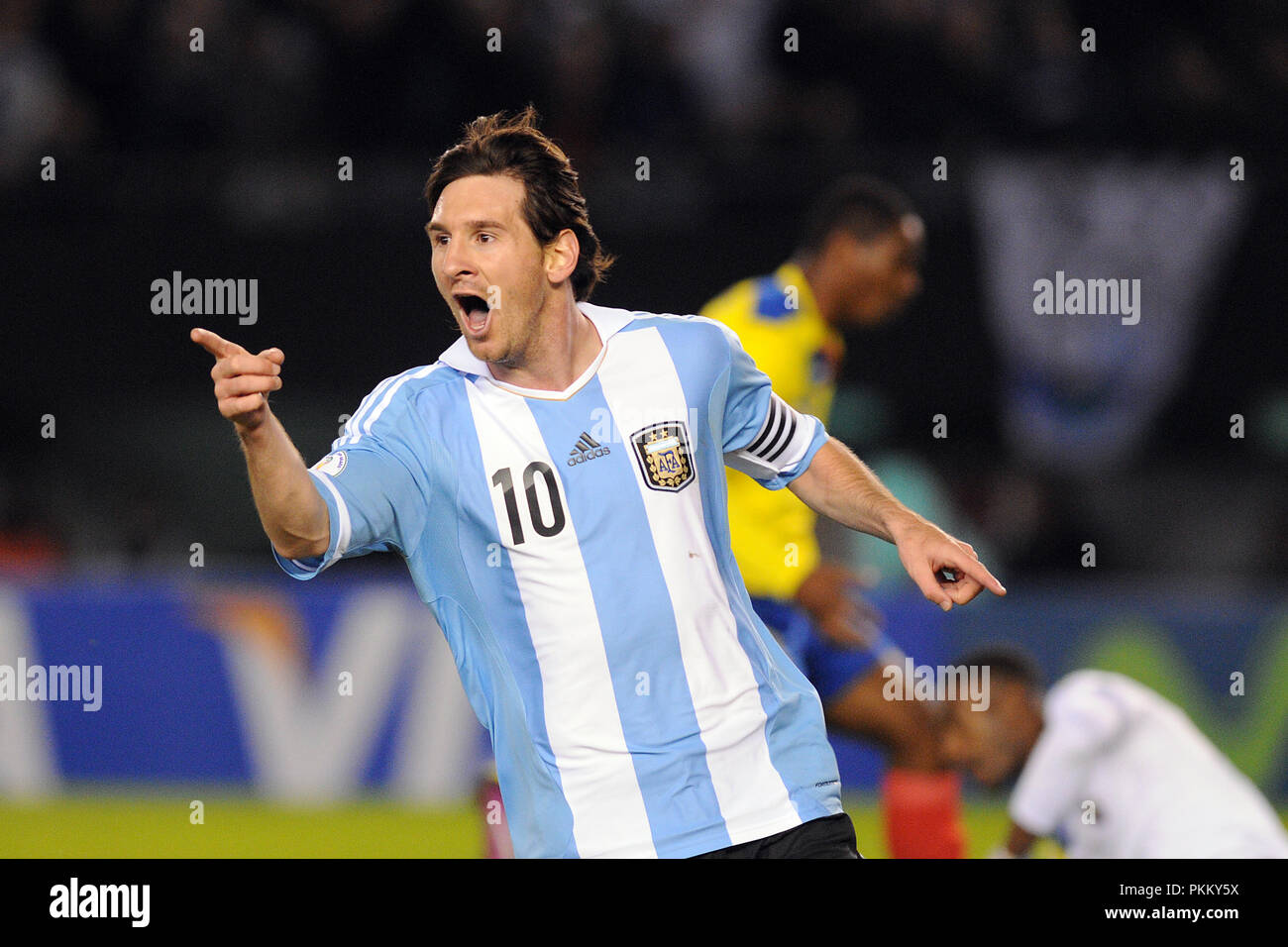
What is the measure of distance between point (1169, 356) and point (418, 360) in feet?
15.5

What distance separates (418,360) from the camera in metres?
10.8

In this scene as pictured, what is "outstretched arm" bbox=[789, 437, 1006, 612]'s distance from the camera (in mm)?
3406

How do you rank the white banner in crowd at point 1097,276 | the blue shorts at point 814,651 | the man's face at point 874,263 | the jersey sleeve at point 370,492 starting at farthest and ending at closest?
the white banner in crowd at point 1097,276 < the man's face at point 874,263 < the blue shorts at point 814,651 < the jersey sleeve at point 370,492

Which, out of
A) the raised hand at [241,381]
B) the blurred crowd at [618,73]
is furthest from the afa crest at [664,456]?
the blurred crowd at [618,73]

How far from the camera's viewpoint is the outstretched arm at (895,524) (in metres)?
3.41

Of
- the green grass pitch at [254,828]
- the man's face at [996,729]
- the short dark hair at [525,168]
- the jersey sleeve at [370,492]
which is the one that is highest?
the short dark hair at [525,168]

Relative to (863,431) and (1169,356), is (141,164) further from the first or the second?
(1169,356)

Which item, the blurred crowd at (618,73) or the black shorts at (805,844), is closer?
the black shorts at (805,844)

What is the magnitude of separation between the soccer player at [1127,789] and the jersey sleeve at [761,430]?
233 cm

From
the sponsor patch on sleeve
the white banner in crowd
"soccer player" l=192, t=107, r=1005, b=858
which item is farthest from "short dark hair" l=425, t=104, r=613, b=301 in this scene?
the white banner in crowd

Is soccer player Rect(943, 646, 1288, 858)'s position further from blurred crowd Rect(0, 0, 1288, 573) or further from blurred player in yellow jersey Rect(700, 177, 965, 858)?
blurred crowd Rect(0, 0, 1288, 573)

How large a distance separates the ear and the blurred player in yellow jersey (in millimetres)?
2310

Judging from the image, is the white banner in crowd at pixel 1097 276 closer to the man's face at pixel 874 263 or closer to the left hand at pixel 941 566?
the man's face at pixel 874 263

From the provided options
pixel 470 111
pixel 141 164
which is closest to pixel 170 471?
pixel 141 164
